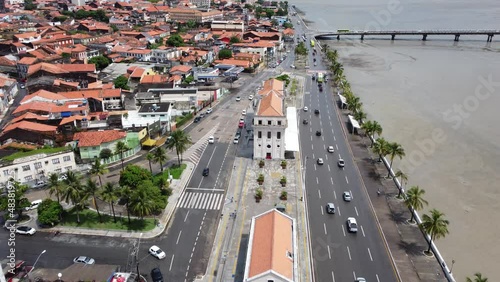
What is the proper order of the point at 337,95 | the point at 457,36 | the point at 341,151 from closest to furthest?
the point at 341,151 < the point at 337,95 < the point at 457,36

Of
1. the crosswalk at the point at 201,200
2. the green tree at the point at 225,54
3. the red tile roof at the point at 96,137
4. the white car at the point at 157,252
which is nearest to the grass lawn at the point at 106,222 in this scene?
the white car at the point at 157,252

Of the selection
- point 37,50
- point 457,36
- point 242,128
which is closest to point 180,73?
point 242,128

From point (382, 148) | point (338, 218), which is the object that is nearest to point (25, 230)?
point (338, 218)

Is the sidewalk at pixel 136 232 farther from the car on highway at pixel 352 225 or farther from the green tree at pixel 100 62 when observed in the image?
the green tree at pixel 100 62

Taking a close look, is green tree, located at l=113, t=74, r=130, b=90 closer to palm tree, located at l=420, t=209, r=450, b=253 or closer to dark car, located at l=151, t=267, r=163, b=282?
dark car, located at l=151, t=267, r=163, b=282

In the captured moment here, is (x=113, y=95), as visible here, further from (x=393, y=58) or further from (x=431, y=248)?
(x=393, y=58)
